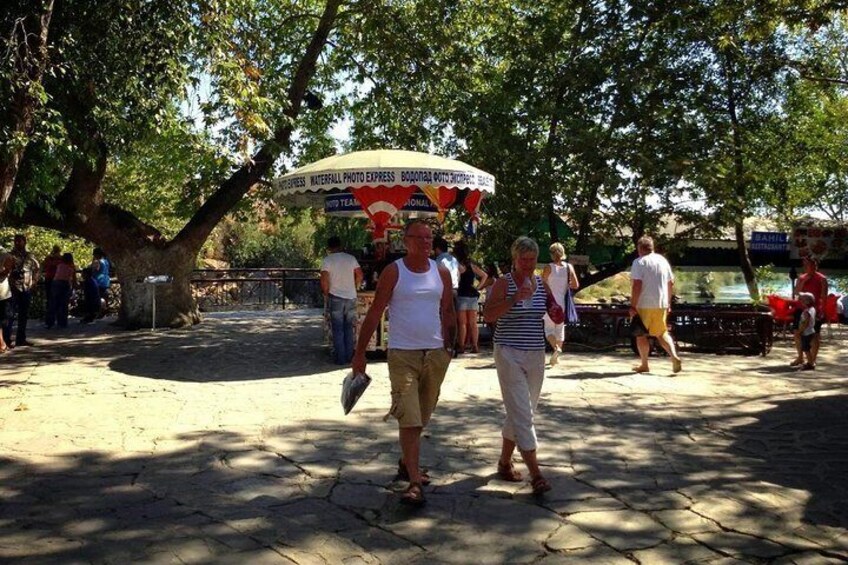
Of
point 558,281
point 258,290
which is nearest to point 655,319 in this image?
point 558,281

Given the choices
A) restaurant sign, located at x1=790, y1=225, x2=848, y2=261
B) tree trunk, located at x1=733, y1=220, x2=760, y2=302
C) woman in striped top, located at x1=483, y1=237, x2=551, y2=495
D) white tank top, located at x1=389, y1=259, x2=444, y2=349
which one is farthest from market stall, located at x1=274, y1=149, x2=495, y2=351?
restaurant sign, located at x1=790, y1=225, x2=848, y2=261

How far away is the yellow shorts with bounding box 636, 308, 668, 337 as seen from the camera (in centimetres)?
954

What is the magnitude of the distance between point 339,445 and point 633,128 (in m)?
10.9

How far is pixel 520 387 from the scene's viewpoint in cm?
516

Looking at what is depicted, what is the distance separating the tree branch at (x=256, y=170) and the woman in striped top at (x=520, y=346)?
32.5 feet

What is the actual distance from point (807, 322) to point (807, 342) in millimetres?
340

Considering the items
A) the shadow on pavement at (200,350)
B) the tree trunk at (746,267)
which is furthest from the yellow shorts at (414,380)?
the tree trunk at (746,267)

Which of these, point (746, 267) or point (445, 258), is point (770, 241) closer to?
point (746, 267)

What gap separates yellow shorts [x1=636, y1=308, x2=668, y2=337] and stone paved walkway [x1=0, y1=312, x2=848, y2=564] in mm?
601

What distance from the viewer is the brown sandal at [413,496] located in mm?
4789

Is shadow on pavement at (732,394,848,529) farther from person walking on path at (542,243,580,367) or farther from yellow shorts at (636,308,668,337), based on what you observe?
person walking on path at (542,243,580,367)

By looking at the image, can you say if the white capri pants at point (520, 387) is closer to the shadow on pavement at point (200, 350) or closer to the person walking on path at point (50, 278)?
the shadow on pavement at point (200, 350)

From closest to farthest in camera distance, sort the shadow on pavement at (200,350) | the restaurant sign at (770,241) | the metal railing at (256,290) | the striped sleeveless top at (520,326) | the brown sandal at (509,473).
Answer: the striped sleeveless top at (520,326), the brown sandal at (509,473), the shadow on pavement at (200,350), the restaurant sign at (770,241), the metal railing at (256,290)

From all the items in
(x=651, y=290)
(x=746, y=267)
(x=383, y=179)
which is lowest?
(x=651, y=290)
